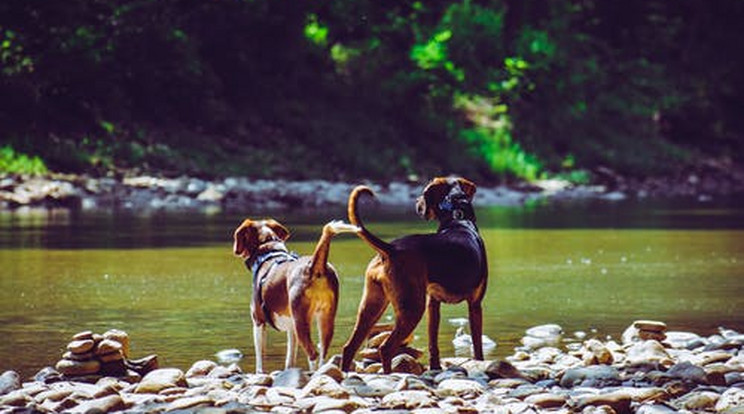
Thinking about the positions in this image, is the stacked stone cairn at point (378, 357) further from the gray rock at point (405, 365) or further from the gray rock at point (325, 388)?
the gray rock at point (325, 388)

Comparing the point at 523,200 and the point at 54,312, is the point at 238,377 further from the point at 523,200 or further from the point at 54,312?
the point at 523,200

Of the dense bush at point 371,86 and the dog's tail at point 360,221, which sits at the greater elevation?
the dense bush at point 371,86

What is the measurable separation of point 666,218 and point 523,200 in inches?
279

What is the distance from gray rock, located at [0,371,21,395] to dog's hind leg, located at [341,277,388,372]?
6.57 ft

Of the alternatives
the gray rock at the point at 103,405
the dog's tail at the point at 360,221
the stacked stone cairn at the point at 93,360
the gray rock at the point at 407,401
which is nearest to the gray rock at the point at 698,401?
the gray rock at the point at 407,401

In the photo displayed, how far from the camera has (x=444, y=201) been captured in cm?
978

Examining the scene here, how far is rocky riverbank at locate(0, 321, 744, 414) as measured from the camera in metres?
7.59

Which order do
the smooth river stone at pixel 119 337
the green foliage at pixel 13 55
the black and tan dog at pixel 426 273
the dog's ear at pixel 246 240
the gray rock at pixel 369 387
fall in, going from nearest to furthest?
the gray rock at pixel 369 387
the black and tan dog at pixel 426 273
the smooth river stone at pixel 119 337
the dog's ear at pixel 246 240
the green foliage at pixel 13 55

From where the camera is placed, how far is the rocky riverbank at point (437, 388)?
759 cm

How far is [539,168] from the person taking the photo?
40.4m

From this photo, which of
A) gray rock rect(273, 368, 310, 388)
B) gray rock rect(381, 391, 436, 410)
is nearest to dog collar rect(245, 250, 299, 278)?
gray rock rect(273, 368, 310, 388)

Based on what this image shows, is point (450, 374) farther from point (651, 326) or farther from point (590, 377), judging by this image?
point (651, 326)

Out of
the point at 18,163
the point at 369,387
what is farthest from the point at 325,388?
the point at 18,163

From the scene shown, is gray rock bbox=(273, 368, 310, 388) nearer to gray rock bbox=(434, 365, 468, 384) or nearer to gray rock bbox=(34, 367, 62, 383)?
gray rock bbox=(434, 365, 468, 384)
